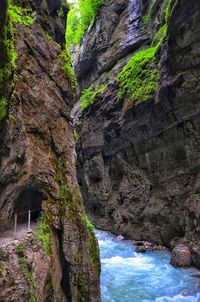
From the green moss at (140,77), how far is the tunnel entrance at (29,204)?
15162 mm

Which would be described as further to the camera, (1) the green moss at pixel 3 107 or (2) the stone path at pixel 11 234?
(2) the stone path at pixel 11 234

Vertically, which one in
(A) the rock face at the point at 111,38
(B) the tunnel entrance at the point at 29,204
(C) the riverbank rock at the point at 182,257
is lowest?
(C) the riverbank rock at the point at 182,257

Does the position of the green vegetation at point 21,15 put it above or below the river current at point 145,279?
above

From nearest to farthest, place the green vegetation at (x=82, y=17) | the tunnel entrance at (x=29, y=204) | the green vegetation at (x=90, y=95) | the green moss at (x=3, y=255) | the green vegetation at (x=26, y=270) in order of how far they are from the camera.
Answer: the green moss at (x=3, y=255) < the green vegetation at (x=26, y=270) < the tunnel entrance at (x=29, y=204) < the green vegetation at (x=90, y=95) < the green vegetation at (x=82, y=17)

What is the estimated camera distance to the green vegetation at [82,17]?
126 feet

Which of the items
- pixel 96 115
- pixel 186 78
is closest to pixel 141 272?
pixel 186 78

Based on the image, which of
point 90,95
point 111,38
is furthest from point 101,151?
point 111,38

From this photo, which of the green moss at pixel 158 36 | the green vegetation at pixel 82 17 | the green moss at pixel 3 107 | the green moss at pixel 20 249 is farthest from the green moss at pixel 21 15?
the green vegetation at pixel 82 17

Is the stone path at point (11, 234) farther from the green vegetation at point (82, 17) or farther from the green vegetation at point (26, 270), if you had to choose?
the green vegetation at point (82, 17)

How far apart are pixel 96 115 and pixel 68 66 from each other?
17951mm

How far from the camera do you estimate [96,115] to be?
3356cm

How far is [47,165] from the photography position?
12.4 m

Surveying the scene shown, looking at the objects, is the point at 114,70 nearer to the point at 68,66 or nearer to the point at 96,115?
the point at 96,115

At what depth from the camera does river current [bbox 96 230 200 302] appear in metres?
14.9
